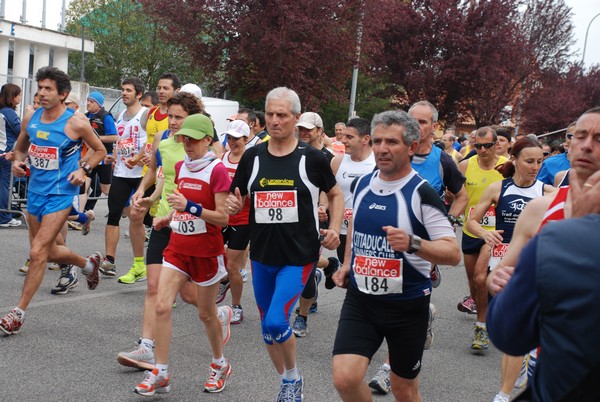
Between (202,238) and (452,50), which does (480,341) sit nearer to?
(202,238)

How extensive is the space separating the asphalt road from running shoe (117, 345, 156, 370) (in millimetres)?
117

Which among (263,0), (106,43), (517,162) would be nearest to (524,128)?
(106,43)

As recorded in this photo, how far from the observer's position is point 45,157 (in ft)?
22.9

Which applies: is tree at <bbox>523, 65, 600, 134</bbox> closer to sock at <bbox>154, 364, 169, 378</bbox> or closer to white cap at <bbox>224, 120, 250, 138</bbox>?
white cap at <bbox>224, 120, 250, 138</bbox>

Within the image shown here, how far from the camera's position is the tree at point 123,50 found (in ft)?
140

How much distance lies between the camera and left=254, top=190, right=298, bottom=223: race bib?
533cm

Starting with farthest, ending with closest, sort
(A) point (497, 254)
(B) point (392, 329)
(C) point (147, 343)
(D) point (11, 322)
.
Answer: (A) point (497, 254), (D) point (11, 322), (C) point (147, 343), (B) point (392, 329)

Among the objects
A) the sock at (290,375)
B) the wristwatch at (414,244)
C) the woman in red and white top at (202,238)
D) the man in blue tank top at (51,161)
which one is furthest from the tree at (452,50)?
the wristwatch at (414,244)

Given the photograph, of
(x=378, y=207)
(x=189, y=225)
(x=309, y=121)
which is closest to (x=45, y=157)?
(x=189, y=225)

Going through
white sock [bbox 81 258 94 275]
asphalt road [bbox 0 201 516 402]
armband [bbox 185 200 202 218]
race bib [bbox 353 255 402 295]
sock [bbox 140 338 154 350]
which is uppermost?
armband [bbox 185 200 202 218]

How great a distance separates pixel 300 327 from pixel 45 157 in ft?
8.98

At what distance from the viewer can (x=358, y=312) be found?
4383mm

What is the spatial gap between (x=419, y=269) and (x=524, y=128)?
45914 millimetres

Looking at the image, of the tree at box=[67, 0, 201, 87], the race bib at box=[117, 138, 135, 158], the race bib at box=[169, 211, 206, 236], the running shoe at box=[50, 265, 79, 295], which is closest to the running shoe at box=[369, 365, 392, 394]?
the race bib at box=[169, 211, 206, 236]
